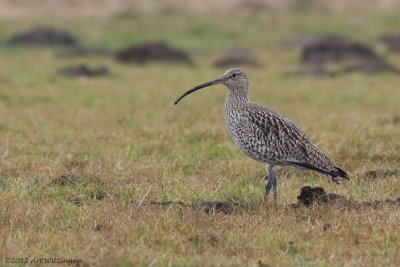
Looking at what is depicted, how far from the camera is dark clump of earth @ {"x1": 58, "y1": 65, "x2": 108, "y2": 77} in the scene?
2242cm

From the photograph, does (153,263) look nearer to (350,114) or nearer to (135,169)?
(135,169)

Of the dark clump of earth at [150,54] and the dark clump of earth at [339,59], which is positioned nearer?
the dark clump of earth at [339,59]

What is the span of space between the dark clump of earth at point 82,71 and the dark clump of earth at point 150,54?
3.53m

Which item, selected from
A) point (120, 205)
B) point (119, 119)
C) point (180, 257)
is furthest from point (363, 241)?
point (119, 119)

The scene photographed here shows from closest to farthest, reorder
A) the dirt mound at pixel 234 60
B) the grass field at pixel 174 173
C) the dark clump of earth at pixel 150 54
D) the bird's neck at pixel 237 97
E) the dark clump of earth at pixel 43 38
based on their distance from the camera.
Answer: the grass field at pixel 174 173
the bird's neck at pixel 237 97
the dirt mound at pixel 234 60
the dark clump of earth at pixel 150 54
the dark clump of earth at pixel 43 38

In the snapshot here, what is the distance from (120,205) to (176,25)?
2901 cm

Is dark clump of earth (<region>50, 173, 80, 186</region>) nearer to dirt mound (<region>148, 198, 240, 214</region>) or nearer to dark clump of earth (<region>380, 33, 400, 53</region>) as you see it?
dirt mound (<region>148, 198, 240, 214</region>)

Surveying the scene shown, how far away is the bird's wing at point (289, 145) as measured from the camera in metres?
8.75

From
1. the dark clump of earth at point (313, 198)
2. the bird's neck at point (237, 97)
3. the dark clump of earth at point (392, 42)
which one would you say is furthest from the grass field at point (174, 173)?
the dark clump of earth at point (392, 42)

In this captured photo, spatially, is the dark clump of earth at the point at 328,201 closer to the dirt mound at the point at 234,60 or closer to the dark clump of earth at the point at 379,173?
the dark clump of earth at the point at 379,173

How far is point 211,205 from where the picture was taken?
8383mm

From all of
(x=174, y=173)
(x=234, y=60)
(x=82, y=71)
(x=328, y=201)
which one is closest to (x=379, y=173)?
(x=328, y=201)

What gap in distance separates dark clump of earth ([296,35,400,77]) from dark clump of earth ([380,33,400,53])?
7.29 ft

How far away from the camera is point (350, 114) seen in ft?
54.1
